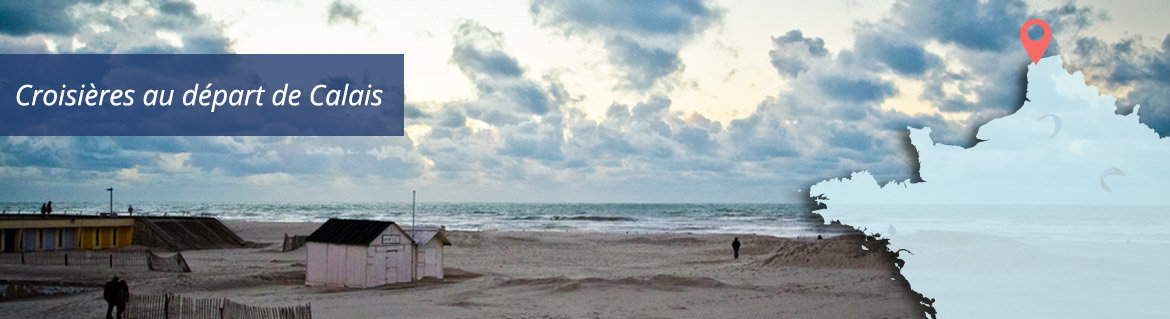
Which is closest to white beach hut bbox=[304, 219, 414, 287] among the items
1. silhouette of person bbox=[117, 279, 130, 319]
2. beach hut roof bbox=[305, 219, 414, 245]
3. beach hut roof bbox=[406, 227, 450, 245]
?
beach hut roof bbox=[305, 219, 414, 245]

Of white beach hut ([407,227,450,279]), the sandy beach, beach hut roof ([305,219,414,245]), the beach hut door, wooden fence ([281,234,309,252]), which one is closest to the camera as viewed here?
the sandy beach

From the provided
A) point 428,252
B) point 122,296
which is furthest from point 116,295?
point 428,252

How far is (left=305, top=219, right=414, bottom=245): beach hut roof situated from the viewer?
31500 millimetres

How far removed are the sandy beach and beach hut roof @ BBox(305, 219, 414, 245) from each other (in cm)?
179

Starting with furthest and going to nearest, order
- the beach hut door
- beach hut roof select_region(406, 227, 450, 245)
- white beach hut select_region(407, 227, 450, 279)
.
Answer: beach hut roof select_region(406, 227, 450, 245) < white beach hut select_region(407, 227, 450, 279) < the beach hut door

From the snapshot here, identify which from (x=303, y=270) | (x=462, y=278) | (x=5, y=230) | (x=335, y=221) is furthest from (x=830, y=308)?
(x=5, y=230)

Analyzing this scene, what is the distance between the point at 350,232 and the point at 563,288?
8192 millimetres

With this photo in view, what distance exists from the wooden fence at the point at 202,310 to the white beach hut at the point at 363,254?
26.0ft

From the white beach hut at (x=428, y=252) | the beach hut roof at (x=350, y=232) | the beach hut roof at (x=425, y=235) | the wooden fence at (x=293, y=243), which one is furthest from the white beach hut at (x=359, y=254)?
the wooden fence at (x=293, y=243)

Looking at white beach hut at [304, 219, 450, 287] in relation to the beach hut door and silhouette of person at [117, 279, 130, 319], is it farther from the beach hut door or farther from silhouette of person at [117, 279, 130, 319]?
silhouette of person at [117, 279, 130, 319]

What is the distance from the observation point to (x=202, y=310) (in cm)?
2203

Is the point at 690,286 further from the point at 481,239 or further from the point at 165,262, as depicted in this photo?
the point at 481,239

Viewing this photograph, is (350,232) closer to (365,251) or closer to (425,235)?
(365,251)

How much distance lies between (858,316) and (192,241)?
138 feet
